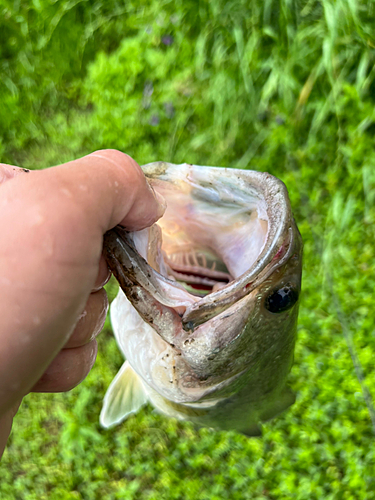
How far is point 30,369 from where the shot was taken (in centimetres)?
75

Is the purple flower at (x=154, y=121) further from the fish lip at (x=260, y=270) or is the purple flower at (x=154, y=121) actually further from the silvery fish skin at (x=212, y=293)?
the fish lip at (x=260, y=270)

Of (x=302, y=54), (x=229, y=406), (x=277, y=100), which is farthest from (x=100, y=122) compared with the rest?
(x=229, y=406)

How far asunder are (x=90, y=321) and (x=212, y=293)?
47cm

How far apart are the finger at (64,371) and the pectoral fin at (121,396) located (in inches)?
32.4

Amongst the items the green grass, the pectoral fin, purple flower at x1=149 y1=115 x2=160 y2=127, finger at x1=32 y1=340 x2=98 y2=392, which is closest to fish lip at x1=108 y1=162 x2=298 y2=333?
finger at x1=32 y1=340 x2=98 y2=392

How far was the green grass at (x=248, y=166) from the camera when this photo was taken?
2.76 metres

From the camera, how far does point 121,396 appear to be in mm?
2207

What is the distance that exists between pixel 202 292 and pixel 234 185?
0.84m

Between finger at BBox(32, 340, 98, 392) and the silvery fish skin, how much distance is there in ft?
0.60

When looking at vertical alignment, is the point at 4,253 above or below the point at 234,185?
above

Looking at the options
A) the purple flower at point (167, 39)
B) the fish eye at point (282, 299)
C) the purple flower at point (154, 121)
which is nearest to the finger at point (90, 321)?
the fish eye at point (282, 299)

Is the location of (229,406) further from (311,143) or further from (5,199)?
(311,143)

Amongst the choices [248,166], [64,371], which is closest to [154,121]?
[248,166]

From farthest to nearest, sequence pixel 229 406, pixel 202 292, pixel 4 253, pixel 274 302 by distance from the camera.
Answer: pixel 202 292 < pixel 229 406 < pixel 274 302 < pixel 4 253
